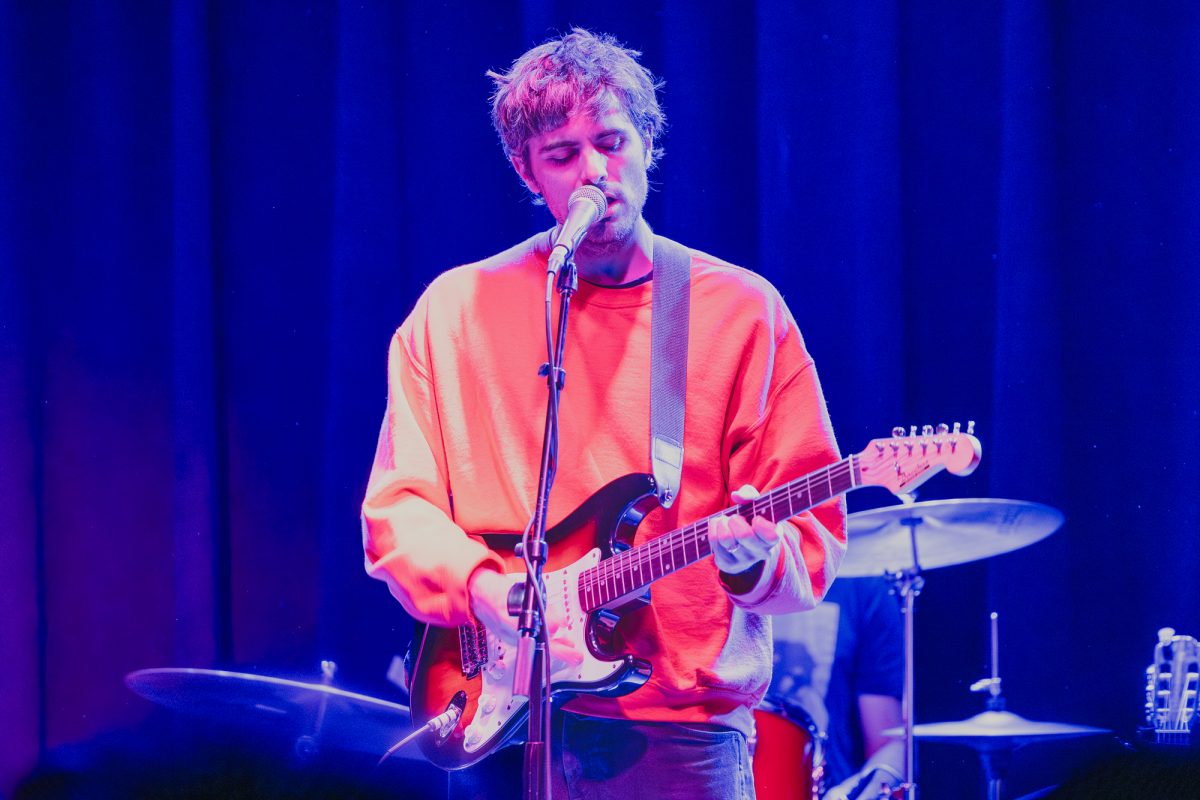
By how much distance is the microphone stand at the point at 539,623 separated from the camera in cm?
180

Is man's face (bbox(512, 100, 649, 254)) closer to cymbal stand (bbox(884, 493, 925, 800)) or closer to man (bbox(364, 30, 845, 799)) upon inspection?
man (bbox(364, 30, 845, 799))

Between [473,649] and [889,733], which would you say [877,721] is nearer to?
[889,733]

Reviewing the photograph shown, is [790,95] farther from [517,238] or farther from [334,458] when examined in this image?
[334,458]

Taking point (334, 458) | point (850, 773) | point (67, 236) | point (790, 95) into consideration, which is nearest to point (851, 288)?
point (790, 95)

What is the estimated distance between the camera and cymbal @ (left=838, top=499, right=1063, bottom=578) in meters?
2.94

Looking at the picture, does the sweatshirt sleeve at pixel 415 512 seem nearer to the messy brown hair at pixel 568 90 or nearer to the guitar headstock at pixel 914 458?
the messy brown hair at pixel 568 90

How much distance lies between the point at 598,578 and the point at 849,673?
5.43 feet

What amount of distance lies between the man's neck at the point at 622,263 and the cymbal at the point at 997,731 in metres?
1.35

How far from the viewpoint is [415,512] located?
231 cm

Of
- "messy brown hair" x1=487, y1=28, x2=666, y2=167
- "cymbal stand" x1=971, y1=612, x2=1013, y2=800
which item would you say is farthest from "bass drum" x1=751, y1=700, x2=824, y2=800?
"messy brown hair" x1=487, y1=28, x2=666, y2=167

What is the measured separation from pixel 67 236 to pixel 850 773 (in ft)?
9.81

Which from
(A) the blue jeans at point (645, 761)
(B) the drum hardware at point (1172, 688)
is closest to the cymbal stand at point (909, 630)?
(B) the drum hardware at point (1172, 688)

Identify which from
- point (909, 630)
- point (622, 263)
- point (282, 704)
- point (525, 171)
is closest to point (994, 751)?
point (909, 630)

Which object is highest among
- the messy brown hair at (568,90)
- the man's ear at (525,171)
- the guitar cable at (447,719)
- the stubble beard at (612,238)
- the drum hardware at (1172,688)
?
the messy brown hair at (568,90)
